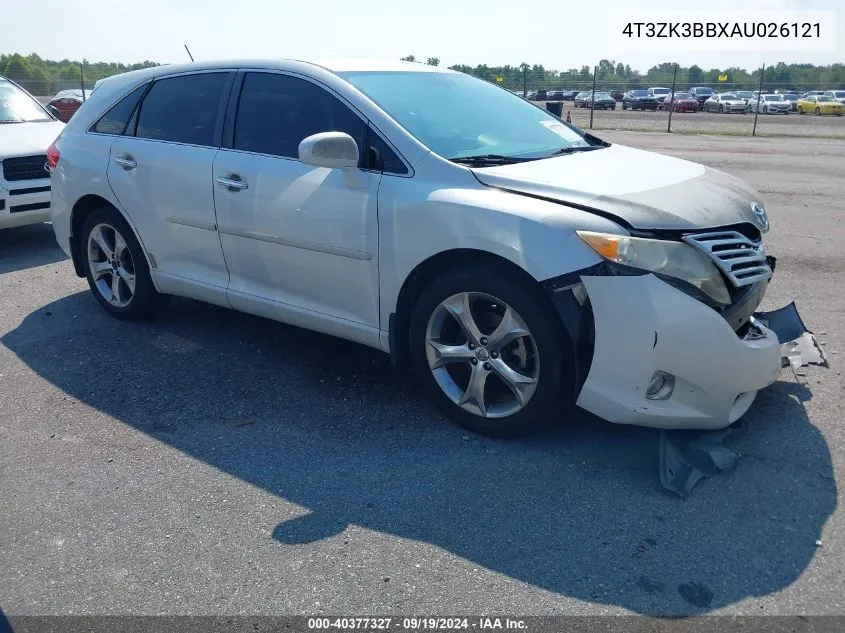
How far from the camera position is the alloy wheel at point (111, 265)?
5477 millimetres

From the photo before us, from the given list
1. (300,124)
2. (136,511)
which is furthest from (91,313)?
(136,511)

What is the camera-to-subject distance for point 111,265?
18.3 ft

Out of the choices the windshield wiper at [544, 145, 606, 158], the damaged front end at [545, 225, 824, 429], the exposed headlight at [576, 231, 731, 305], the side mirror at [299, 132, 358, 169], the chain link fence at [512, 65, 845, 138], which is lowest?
the chain link fence at [512, 65, 845, 138]

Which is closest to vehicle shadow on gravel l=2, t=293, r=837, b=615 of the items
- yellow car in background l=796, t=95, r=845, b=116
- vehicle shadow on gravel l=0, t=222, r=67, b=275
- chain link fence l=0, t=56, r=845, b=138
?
vehicle shadow on gravel l=0, t=222, r=67, b=275

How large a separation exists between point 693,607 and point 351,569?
120 centimetres

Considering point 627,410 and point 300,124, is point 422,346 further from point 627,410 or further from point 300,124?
point 300,124

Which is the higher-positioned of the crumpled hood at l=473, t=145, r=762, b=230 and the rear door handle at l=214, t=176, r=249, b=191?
the crumpled hood at l=473, t=145, r=762, b=230

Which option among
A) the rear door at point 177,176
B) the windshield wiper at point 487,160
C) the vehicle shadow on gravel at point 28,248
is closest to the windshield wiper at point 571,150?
the windshield wiper at point 487,160

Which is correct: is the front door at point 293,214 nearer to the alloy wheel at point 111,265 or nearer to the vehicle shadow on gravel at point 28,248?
the alloy wheel at point 111,265

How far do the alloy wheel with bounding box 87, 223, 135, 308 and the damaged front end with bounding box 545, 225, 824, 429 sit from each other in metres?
3.36

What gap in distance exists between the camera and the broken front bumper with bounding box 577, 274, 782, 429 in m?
3.22

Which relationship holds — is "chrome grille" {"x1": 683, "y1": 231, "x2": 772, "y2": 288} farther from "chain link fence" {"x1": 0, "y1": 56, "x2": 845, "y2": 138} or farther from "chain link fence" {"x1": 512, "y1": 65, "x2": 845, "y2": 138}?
"chain link fence" {"x1": 512, "y1": 65, "x2": 845, "y2": 138}

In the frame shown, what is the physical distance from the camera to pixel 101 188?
210 inches

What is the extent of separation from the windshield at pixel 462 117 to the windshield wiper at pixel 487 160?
37 millimetres
